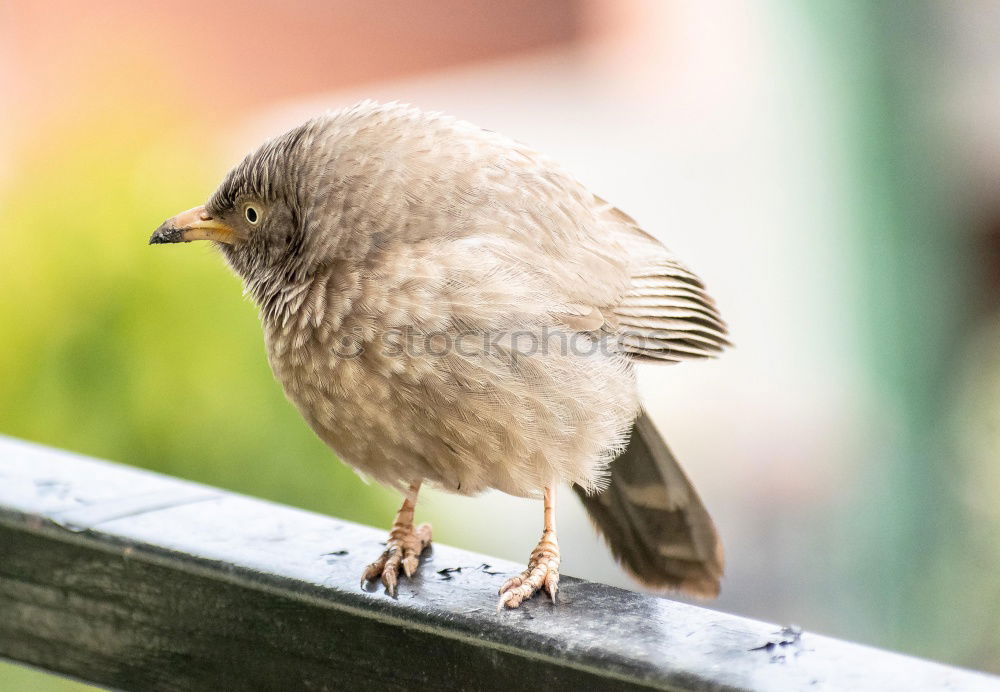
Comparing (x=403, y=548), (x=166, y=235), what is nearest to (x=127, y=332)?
(x=166, y=235)

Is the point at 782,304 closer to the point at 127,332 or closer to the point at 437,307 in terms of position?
the point at 127,332

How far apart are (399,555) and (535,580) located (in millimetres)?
288

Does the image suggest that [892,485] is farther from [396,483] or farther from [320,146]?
[320,146]

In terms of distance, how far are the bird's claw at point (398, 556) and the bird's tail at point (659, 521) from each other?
0.58 metres

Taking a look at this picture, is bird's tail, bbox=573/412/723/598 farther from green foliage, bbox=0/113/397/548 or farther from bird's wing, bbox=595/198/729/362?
green foliage, bbox=0/113/397/548

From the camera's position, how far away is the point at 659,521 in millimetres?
3137

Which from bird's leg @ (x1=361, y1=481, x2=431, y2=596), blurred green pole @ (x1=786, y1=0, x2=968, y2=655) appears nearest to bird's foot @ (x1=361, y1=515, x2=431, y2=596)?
bird's leg @ (x1=361, y1=481, x2=431, y2=596)

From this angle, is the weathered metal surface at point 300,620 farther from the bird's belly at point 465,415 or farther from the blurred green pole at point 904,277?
the blurred green pole at point 904,277

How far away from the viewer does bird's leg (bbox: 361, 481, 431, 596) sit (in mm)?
2174

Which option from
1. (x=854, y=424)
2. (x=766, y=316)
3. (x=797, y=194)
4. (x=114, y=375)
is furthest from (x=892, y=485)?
(x=114, y=375)

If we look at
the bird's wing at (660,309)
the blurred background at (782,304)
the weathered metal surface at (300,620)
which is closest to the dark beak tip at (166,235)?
the blurred background at (782,304)

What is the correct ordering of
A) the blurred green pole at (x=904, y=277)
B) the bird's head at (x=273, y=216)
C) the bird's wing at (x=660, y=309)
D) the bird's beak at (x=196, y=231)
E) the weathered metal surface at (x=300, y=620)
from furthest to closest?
the blurred green pole at (x=904, y=277), the bird's wing at (x=660, y=309), the bird's beak at (x=196, y=231), the bird's head at (x=273, y=216), the weathered metal surface at (x=300, y=620)

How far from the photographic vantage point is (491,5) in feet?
28.1

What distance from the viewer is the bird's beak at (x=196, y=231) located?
2729mm
